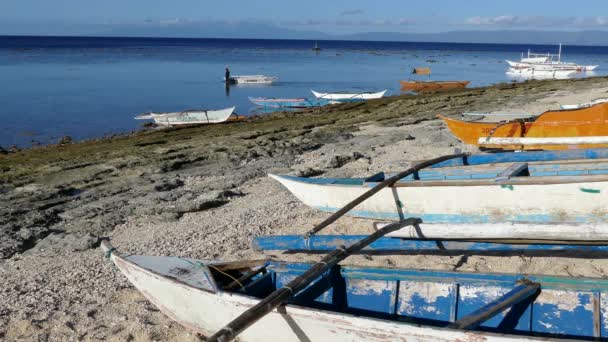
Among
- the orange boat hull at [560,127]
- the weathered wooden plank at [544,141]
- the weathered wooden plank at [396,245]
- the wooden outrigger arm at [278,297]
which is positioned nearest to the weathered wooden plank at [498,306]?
the wooden outrigger arm at [278,297]

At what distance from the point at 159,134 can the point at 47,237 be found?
12.3m

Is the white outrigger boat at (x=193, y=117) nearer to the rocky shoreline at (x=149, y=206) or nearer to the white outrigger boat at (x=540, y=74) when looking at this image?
the rocky shoreline at (x=149, y=206)

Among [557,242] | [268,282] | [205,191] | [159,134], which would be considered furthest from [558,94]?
[268,282]

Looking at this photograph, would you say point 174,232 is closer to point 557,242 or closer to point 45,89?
point 557,242

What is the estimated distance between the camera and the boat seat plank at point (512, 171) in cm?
660

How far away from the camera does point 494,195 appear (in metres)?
6.66

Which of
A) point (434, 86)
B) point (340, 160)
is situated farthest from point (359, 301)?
point (434, 86)

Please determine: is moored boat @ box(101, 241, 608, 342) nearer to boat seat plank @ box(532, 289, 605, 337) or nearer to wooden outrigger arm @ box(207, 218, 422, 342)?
boat seat plank @ box(532, 289, 605, 337)

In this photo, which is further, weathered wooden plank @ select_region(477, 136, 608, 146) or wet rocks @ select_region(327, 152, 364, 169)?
wet rocks @ select_region(327, 152, 364, 169)

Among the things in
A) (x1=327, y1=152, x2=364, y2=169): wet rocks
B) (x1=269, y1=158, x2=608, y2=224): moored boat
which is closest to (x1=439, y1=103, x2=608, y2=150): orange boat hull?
(x1=327, y1=152, x2=364, y2=169): wet rocks

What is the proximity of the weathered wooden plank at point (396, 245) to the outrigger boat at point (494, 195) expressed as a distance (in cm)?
12

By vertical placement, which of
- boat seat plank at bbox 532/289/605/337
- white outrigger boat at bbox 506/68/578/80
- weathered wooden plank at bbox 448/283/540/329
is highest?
white outrigger boat at bbox 506/68/578/80

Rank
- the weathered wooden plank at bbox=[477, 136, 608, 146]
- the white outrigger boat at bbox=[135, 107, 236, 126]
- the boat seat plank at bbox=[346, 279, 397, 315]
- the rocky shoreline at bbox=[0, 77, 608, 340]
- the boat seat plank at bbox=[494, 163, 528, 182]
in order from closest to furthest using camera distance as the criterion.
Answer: the boat seat plank at bbox=[346, 279, 397, 315]
the rocky shoreline at bbox=[0, 77, 608, 340]
the boat seat plank at bbox=[494, 163, 528, 182]
the weathered wooden plank at bbox=[477, 136, 608, 146]
the white outrigger boat at bbox=[135, 107, 236, 126]

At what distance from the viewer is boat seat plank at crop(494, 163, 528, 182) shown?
21.6 feet
